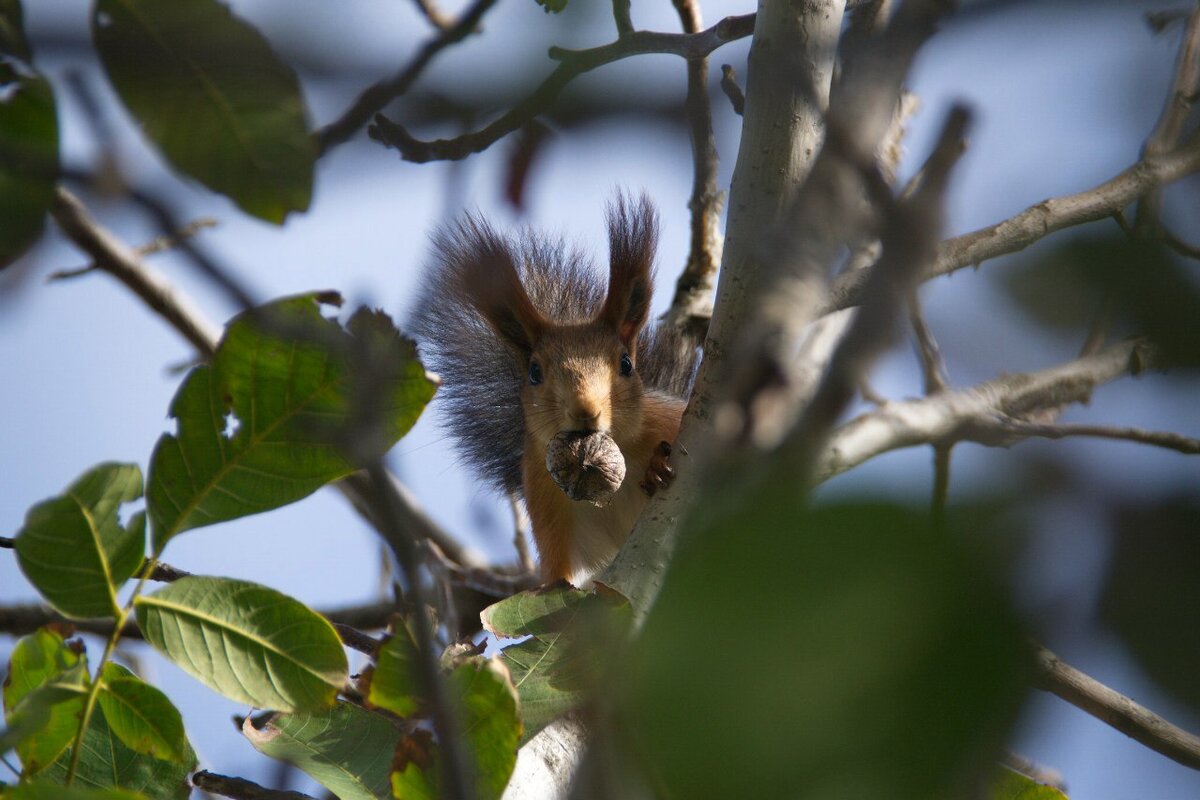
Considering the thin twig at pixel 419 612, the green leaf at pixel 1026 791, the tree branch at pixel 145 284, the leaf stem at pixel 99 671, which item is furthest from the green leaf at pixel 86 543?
the green leaf at pixel 1026 791

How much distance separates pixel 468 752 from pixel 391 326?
0.34m

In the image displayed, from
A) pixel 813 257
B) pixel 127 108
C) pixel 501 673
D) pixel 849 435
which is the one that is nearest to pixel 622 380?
pixel 849 435

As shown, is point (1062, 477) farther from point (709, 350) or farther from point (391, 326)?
point (709, 350)

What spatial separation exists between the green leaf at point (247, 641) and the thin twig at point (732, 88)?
0.84 metres

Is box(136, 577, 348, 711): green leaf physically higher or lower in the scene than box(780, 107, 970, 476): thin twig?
lower

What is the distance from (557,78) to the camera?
0.66 m

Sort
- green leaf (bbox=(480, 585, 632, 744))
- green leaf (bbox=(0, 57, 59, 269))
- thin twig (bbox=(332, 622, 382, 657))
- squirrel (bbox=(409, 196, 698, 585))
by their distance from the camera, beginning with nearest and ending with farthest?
green leaf (bbox=(0, 57, 59, 269))
green leaf (bbox=(480, 585, 632, 744))
thin twig (bbox=(332, 622, 382, 657))
squirrel (bbox=(409, 196, 698, 585))

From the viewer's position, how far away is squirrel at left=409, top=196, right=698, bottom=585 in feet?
7.50

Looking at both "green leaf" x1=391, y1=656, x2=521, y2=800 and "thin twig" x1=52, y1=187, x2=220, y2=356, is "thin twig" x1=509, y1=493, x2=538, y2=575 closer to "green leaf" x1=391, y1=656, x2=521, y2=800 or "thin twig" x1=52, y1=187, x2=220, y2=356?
"thin twig" x1=52, y1=187, x2=220, y2=356

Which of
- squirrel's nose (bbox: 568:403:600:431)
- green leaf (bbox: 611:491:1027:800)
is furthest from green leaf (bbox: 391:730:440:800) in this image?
squirrel's nose (bbox: 568:403:600:431)

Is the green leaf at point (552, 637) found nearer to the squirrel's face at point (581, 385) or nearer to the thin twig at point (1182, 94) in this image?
the squirrel's face at point (581, 385)

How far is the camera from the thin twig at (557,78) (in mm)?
646

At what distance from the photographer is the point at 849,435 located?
4.75 ft

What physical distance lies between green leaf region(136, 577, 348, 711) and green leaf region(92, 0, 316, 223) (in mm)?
392
